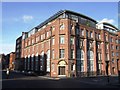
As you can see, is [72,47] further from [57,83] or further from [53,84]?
[53,84]

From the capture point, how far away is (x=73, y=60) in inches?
1766

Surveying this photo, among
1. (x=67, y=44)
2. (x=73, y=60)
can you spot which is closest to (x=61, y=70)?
(x=73, y=60)

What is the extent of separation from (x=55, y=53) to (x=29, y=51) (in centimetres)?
2858

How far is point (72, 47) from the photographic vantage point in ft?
150

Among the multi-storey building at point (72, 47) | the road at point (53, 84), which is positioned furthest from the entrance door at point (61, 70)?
the road at point (53, 84)

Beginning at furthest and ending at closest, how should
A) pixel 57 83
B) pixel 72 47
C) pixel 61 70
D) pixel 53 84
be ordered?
1. pixel 72 47
2. pixel 61 70
3. pixel 57 83
4. pixel 53 84

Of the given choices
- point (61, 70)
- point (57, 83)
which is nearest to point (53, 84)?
point (57, 83)

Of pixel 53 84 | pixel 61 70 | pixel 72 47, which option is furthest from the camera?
pixel 72 47

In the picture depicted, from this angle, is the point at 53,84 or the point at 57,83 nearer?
the point at 53,84

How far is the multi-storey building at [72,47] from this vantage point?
44.7m

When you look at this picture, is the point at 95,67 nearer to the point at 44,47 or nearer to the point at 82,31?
the point at 82,31

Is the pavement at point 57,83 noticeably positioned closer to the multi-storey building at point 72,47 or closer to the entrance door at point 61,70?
the entrance door at point 61,70

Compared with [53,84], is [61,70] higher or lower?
higher

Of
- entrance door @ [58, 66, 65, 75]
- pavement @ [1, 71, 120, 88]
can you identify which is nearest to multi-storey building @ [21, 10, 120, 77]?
entrance door @ [58, 66, 65, 75]
